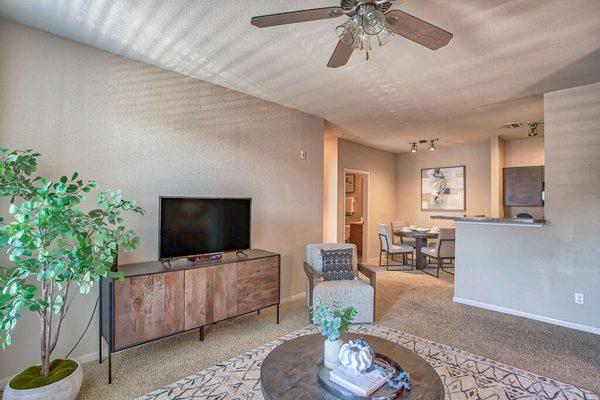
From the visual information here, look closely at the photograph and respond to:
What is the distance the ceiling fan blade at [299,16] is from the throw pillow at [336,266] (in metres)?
2.60

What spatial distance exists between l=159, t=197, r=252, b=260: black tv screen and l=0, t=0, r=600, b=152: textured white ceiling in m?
1.35

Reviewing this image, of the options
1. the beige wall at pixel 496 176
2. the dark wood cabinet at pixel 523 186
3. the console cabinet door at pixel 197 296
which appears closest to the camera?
the console cabinet door at pixel 197 296

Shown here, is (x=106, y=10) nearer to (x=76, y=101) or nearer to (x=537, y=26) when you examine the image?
(x=76, y=101)

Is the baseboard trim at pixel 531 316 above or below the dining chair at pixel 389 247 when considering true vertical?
below

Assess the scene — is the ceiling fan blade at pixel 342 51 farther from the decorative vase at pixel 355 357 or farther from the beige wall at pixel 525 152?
the beige wall at pixel 525 152

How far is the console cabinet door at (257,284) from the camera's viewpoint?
3.15 meters

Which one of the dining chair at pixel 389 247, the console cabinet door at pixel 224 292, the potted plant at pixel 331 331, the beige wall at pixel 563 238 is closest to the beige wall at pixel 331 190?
the dining chair at pixel 389 247

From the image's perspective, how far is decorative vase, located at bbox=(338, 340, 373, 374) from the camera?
1628 mm

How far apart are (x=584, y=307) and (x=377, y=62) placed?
3.47 meters

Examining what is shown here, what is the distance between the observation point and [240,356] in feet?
8.92

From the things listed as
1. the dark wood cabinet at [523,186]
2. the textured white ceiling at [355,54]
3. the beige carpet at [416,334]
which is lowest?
the beige carpet at [416,334]

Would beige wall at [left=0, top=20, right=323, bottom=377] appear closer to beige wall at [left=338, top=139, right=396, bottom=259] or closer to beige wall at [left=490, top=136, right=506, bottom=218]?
beige wall at [left=338, top=139, right=396, bottom=259]

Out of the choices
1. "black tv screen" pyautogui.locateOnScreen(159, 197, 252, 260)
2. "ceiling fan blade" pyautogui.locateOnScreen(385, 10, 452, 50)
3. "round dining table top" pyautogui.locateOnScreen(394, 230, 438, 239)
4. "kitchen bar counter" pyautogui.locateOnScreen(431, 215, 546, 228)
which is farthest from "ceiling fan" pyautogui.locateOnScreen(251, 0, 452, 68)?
"round dining table top" pyautogui.locateOnScreen(394, 230, 438, 239)

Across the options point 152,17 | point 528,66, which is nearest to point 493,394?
point 528,66
